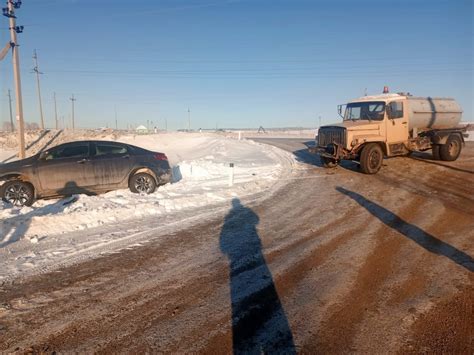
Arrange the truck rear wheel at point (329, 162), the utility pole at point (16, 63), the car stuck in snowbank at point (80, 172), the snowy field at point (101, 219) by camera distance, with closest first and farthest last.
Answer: the snowy field at point (101, 219), the car stuck in snowbank at point (80, 172), the truck rear wheel at point (329, 162), the utility pole at point (16, 63)

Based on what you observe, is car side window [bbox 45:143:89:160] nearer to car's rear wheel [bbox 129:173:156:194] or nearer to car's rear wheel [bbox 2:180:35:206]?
car's rear wheel [bbox 2:180:35:206]

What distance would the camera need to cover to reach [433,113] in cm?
1422

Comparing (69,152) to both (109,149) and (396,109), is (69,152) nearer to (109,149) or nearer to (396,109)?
(109,149)

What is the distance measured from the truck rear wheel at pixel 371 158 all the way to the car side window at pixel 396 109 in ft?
4.64

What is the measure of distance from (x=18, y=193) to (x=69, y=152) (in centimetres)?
165

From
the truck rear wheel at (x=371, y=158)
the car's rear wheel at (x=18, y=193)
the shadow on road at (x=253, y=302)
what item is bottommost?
the shadow on road at (x=253, y=302)

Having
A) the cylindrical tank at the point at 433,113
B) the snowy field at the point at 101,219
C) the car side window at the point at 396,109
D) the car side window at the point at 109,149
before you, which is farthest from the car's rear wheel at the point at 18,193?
the cylindrical tank at the point at 433,113

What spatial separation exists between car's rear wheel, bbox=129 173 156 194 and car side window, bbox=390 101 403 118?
9.27 metres

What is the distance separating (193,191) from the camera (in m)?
10.1

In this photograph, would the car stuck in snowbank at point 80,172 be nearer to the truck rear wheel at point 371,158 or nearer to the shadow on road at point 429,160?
the truck rear wheel at point 371,158

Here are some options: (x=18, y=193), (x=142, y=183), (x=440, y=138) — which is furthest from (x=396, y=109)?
(x=18, y=193)

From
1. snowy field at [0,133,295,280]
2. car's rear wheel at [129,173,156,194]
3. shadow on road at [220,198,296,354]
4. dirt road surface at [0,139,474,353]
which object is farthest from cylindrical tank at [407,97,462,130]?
shadow on road at [220,198,296,354]

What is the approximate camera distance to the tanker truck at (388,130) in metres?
12.6

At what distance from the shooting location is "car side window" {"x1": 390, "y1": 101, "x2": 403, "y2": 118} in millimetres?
12992
